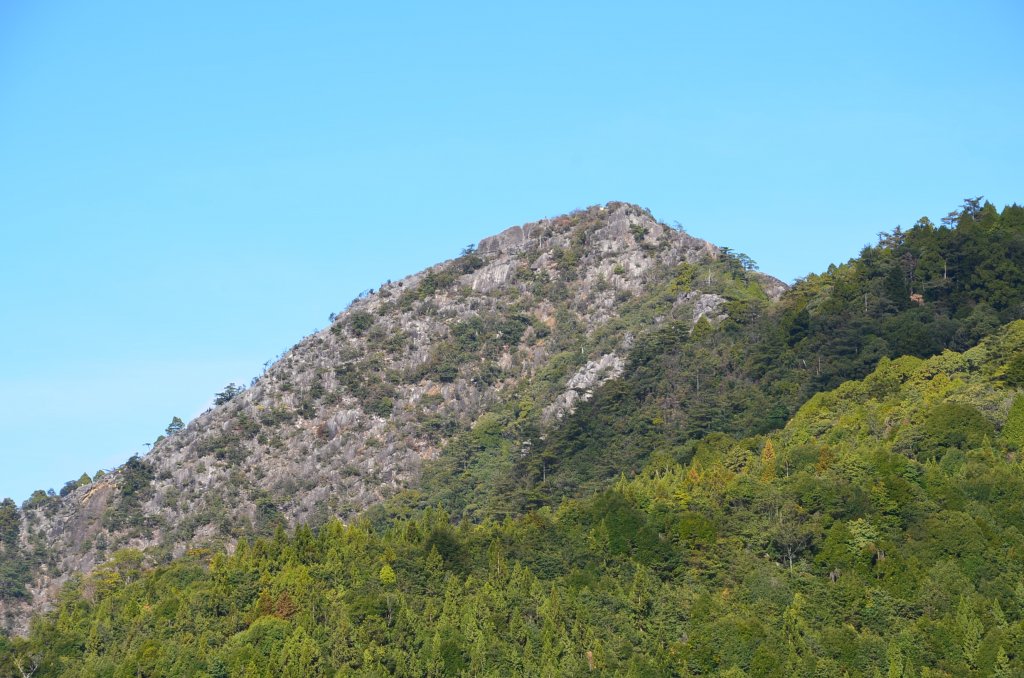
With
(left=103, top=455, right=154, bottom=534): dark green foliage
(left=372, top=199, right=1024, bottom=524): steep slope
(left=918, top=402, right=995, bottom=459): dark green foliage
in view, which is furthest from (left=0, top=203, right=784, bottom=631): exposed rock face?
(left=918, top=402, right=995, bottom=459): dark green foliage

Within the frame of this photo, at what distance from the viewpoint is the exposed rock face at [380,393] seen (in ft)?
462

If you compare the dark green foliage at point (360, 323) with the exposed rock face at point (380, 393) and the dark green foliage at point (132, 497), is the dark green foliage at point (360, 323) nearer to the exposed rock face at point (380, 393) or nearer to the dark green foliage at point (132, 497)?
the exposed rock face at point (380, 393)

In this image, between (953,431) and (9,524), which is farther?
(9,524)

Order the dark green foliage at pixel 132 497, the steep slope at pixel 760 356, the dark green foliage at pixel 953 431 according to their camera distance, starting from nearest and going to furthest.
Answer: the dark green foliage at pixel 953 431
the steep slope at pixel 760 356
the dark green foliage at pixel 132 497

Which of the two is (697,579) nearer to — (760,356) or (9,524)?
(760,356)

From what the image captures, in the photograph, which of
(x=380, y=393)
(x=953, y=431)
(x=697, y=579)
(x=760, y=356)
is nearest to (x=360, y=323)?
(x=380, y=393)

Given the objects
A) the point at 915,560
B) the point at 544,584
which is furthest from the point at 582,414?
the point at 915,560

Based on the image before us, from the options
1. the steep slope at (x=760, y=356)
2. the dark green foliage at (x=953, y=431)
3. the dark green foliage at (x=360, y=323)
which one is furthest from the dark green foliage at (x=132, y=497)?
the dark green foliage at (x=953, y=431)

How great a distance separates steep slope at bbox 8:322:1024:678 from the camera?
258ft

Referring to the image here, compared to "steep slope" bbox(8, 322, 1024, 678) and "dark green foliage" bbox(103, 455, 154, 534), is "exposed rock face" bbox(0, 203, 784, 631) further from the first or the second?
"steep slope" bbox(8, 322, 1024, 678)

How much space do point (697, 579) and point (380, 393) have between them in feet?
227

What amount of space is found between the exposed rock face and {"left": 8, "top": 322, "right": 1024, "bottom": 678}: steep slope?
103ft

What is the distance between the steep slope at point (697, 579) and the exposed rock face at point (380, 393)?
31305mm

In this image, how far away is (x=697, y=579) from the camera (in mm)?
89812
